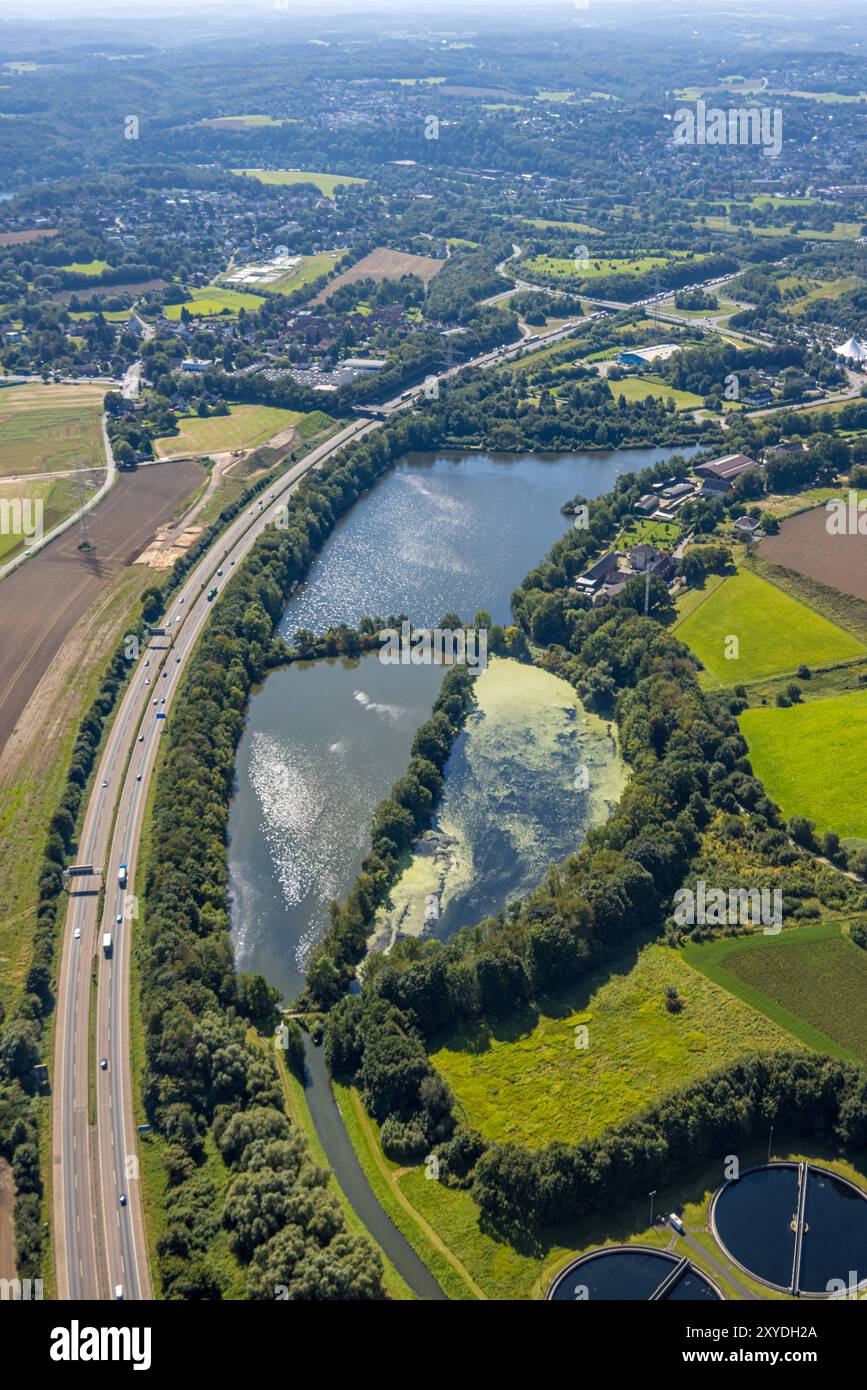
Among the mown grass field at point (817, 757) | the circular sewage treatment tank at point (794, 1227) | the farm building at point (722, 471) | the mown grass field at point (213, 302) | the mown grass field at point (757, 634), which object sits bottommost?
the circular sewage treatment tank at point (794, 1227)

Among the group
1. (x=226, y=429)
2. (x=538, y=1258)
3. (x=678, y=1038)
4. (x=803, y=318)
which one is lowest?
(x=538, y=1258)

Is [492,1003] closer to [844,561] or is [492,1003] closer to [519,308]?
[844,561]

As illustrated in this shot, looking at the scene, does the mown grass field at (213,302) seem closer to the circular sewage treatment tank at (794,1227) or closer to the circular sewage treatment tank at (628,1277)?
the circular sewage treatment tank at (794,1227)

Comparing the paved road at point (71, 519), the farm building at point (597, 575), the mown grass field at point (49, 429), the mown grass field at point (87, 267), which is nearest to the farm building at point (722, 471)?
the farm building at point (597, 575)

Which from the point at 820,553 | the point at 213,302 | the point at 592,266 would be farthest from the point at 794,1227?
the point at 592,266

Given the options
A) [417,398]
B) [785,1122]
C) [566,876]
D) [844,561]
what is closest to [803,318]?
[417,398]

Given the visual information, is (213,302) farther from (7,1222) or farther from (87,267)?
(7,1222)
